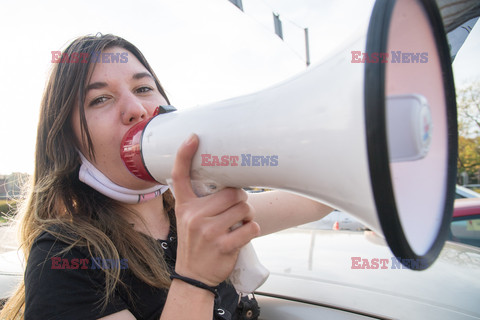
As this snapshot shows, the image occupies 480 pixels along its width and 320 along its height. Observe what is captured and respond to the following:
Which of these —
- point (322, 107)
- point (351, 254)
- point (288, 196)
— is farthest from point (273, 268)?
point (322, 107)

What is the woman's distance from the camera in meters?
0.84

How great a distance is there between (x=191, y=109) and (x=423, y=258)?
692mm

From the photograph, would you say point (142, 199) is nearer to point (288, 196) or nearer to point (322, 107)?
point (288, 196)

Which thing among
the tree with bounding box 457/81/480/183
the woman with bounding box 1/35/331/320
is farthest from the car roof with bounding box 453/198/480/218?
the tree with bounding box 457/81/480/183

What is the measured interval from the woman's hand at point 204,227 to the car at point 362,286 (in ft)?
2.20

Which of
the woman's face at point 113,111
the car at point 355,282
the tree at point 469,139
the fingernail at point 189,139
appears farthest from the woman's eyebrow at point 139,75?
the tree at point 469,139

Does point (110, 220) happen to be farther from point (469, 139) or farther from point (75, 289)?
point (469, 139)

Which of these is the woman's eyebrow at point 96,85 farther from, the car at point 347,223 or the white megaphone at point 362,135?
the car at point 347,223

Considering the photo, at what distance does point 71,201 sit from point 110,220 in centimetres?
22

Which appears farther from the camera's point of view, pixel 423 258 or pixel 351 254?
pixel 351 254

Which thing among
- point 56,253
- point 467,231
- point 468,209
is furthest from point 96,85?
point 467,231

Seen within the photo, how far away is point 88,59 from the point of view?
1279 millimetres

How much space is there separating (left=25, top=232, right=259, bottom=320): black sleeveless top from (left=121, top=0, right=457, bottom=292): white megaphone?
366mm

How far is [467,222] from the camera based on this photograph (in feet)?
8.96
